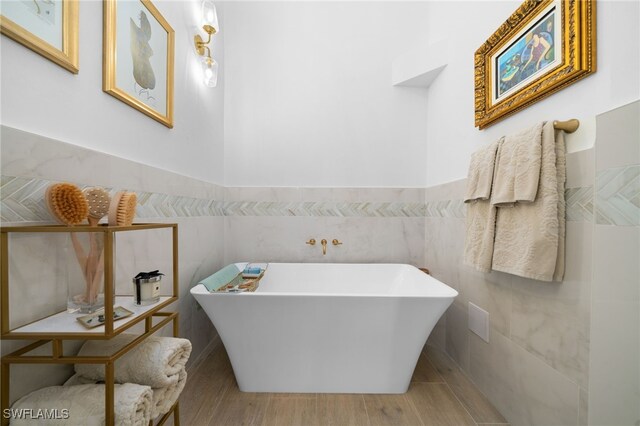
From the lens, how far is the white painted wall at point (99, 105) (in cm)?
79

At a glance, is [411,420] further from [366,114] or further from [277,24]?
[277,24]

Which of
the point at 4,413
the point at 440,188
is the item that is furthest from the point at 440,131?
the point at 4,413

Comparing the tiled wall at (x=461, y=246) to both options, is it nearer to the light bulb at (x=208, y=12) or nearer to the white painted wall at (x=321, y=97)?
the white painted wall at (x=321, y=97)

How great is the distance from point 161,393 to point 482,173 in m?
1.64

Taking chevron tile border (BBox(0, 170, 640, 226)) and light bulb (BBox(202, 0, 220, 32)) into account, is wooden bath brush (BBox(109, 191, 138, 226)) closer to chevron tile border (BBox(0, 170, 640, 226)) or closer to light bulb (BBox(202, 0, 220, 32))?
chevron tile border (BBox(0, 170, 640, 226))

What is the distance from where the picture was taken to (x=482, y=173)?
1.42m

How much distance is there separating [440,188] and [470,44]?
953mm

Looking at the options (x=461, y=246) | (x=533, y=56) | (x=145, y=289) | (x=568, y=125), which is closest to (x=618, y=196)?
(x=568, y=125)

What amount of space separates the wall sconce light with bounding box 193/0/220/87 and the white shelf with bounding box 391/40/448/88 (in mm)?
1426

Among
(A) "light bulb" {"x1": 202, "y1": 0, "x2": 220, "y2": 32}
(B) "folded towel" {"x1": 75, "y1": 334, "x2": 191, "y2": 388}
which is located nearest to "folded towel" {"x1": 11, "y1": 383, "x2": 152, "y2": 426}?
(B) "folded towel" {"x1": 75, "y1": 334, "x2": 191, "y2": 388}

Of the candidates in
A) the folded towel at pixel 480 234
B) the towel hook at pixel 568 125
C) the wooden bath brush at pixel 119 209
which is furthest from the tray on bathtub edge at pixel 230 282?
the towel hook at pixel 568 125

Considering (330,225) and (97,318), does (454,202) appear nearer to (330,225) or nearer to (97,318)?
(330,225)

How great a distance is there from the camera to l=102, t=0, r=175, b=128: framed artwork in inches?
43.0

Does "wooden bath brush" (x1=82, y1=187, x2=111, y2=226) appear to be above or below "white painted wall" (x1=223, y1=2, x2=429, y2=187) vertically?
below
